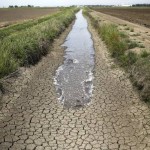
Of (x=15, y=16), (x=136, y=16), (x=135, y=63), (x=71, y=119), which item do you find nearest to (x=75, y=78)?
(x=135, y=63)

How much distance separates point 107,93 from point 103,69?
11.5 ft

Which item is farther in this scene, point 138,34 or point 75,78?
point 138,34

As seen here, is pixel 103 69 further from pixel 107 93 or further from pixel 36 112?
pixel 36 112

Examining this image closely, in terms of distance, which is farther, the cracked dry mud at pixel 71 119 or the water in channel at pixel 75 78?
the water in channel at pixel 75 78

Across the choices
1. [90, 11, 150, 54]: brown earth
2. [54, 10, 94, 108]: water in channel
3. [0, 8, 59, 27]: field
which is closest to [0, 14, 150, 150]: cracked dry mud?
[54, 10, 94, 108]: water in channel

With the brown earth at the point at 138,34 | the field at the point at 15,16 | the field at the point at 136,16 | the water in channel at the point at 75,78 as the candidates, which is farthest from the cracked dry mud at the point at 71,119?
the field at the point at 136,16

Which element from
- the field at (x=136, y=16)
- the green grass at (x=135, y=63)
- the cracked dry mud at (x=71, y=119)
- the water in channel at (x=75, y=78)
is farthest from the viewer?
the field at (x=136, y=16)

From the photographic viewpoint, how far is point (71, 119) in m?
7.99

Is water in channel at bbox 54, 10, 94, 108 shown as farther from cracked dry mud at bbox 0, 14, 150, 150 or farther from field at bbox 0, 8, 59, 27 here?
field at bbox 0, 8, 59, 27

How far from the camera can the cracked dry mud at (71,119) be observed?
6676 millimetres

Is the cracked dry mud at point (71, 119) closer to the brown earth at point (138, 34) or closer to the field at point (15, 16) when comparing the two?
the brown earth at point (138, 34)

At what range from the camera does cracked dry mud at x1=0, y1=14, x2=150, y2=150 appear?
6676mm

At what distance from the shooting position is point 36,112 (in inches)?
330

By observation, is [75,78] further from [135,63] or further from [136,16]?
[136,16]
